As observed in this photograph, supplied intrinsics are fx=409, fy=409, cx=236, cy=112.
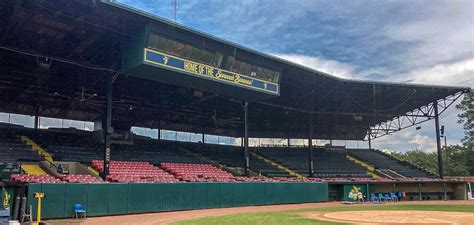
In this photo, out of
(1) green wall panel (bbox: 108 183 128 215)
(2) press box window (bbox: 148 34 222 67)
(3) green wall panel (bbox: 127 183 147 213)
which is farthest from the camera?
(2) press box window (bbox: 148 34 222 67)

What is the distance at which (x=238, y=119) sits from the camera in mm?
58781

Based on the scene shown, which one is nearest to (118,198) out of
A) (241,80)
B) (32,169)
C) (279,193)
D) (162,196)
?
(162,196)

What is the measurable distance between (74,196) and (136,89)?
696 inches

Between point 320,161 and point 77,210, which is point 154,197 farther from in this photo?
point 320,161

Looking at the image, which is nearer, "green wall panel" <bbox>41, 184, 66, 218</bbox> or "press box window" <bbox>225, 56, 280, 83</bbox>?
"green wall panel" <bbox>41, 184, 66, 218</bbox>

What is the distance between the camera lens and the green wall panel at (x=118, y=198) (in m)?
27.9

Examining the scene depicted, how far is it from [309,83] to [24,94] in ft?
98.4

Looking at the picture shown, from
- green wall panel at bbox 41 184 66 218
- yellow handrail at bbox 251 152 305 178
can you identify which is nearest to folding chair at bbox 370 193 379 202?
yellow handrail at bbox 251 152 305 178

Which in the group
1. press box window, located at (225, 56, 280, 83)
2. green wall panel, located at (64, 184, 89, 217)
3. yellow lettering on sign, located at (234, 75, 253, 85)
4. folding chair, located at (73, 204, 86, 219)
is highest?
press box window, located at (225, 56, 280, 83)

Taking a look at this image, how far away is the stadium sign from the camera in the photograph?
101 ft

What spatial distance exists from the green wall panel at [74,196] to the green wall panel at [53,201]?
0.25 metres

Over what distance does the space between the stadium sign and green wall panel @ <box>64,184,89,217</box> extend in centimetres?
993

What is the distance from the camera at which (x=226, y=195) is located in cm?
3572

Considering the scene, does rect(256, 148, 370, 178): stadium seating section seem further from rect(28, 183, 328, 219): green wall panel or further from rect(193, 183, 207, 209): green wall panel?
rect(193, 183, 207, 209): green wall panel
